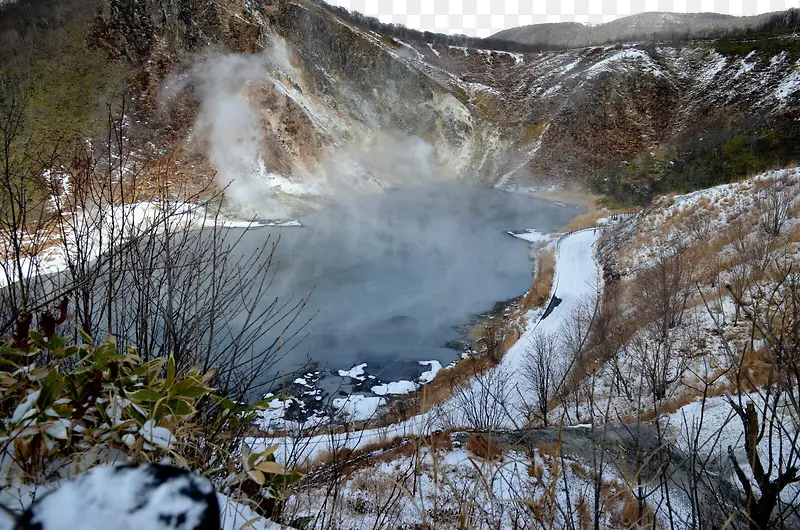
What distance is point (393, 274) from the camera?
942 inches

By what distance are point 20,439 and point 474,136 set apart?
5595cm

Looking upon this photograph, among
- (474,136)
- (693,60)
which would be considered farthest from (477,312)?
(693,60)

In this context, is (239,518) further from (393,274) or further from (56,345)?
(393,274)

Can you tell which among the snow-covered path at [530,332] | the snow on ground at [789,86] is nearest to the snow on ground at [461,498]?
the snow-covered path at [530,332]

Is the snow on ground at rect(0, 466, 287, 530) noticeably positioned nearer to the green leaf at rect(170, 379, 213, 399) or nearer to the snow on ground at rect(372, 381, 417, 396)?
the green leaf at rect(170, 379, 213, 399)

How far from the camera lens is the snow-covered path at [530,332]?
392 inches

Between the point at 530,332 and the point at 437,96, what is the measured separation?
4114 centimetres

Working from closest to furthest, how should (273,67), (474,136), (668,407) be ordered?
(668,407), (273,67), (474,136)

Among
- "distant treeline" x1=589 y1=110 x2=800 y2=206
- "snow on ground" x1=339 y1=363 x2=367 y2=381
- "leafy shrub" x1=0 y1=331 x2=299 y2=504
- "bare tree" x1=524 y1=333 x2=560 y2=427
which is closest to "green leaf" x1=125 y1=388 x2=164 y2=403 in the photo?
"leafy shrub" x1=0 y1=331 x2=299 y2=504

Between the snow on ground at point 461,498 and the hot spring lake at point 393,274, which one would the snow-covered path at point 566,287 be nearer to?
the hot spring lake at point 393,274

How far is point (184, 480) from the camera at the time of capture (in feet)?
2.86

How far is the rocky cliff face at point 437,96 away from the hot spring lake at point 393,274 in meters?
6.25

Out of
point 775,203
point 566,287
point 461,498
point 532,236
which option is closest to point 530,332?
point 566,287

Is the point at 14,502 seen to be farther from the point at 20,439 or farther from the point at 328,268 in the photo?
the point at 328,268
